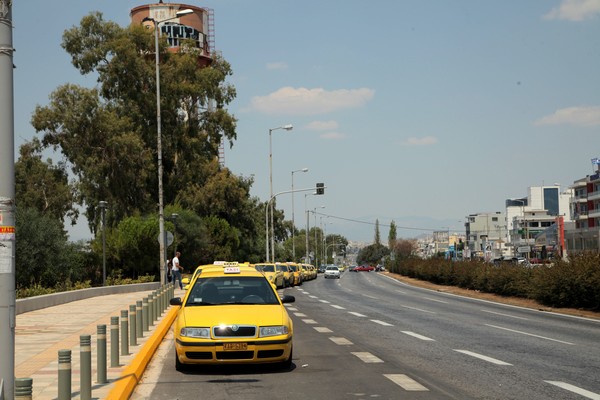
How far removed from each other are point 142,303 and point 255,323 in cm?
717

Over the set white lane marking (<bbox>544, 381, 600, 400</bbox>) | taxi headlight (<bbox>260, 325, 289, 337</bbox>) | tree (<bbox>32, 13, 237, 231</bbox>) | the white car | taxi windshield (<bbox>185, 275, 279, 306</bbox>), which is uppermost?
tree (<bbox>32, 13, 237, 231</bbox>)

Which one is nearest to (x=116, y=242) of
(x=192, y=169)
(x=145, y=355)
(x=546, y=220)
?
(x=192, y=169)

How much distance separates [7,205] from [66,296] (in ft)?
78.2

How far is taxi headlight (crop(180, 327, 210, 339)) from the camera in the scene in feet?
37.9

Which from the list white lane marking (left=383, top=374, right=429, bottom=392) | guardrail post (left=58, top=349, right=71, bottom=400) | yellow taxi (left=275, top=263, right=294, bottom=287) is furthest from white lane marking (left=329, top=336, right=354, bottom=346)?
yellow taxi (left=275, top=263, right=294, bottom=287)

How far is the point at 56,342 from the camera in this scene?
53.8 ft

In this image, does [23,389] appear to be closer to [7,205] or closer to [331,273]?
A: [7,205]

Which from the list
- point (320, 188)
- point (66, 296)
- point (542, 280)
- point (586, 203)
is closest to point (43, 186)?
point (320, 188)

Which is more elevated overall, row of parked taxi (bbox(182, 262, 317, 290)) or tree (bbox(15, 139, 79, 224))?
tree (bbox(15, 139, 79, 224))

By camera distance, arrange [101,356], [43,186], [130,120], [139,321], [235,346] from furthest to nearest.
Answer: [43,186]
[130,120]
[139,321]
[235,346]
[101,356]

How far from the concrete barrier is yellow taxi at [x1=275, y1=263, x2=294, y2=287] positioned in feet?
28.5

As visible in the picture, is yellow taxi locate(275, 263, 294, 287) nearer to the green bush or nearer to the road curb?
the green bush

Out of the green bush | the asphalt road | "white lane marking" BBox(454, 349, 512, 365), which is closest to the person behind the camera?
the asphalt road

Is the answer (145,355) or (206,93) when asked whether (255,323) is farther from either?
(206,93)
